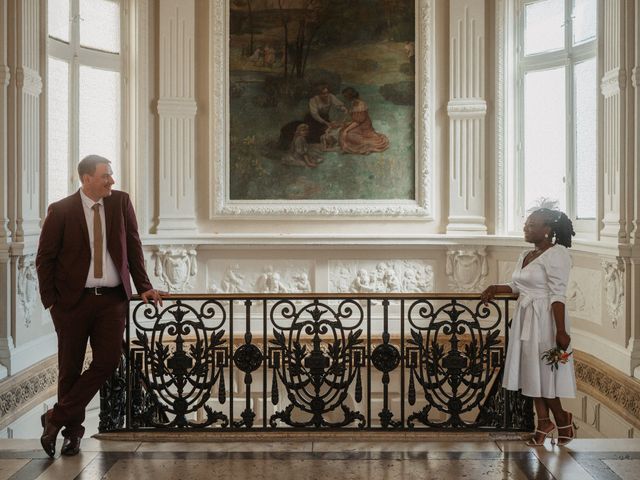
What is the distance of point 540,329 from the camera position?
15.4ft

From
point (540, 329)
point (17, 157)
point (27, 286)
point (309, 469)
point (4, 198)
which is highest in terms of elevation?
point (17, 157)

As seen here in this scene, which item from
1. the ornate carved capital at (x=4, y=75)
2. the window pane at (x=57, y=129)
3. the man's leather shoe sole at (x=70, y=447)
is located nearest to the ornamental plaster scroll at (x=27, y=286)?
the window pane at (x=57, y=129)

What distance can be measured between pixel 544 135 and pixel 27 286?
5.93 metres

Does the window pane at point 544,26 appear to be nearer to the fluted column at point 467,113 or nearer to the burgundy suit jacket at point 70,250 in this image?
the fluted column at point 467,113

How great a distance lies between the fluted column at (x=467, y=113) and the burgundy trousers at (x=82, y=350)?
612 cm

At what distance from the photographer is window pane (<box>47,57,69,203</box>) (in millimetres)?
8641

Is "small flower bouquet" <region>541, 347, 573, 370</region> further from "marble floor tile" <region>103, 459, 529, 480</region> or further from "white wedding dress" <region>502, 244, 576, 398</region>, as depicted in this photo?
"marble floor tile" <region>103, 459, 529, 480</region>

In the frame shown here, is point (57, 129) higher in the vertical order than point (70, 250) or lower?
higher

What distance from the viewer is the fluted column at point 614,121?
7125mm

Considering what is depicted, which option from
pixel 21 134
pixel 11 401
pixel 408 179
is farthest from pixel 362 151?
pixel 11 401

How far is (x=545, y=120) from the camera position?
9430 mm

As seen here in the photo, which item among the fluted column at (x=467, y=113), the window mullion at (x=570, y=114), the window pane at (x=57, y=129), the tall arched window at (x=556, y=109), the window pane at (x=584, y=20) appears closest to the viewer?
the window pane at (x=584, y=20)

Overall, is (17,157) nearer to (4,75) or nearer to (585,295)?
(4,75)

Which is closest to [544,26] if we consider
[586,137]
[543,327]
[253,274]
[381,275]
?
[586,137]
